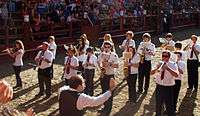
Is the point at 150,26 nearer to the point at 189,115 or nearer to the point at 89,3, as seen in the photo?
the point at 89,3

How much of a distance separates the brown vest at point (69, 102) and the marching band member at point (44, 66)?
6.41 metres

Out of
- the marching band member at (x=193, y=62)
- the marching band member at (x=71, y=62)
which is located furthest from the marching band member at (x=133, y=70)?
the marching band member at (x=193, y=62)

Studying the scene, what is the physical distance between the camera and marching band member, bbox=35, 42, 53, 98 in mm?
13508

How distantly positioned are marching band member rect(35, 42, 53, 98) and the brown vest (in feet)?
21.0

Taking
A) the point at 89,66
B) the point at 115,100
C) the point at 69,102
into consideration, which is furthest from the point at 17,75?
the point at 69,102

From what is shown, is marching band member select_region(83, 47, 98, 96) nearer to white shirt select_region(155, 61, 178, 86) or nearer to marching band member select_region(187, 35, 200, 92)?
white shirt select_region(155, 61, 178, 86)

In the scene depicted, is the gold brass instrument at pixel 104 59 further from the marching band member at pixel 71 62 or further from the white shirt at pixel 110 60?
the marching band member at pixel 71 62

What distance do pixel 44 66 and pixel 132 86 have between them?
260 cm

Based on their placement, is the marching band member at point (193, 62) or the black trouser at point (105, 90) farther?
the marching band member at point (193, 62)

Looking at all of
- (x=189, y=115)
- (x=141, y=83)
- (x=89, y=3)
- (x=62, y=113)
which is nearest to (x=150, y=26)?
(x=89, y=3)

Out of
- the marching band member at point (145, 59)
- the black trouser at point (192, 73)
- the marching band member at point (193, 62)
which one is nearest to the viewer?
the marching band member at point (145, 59)

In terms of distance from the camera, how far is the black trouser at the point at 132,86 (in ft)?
42.4

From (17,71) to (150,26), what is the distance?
15.4 metres

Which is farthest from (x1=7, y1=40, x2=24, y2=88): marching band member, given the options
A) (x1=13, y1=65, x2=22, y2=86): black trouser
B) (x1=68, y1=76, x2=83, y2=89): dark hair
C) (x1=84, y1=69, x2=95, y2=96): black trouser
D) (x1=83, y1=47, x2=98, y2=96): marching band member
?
(x1=68, y1=76, x2=83, y2=89): dark hair
